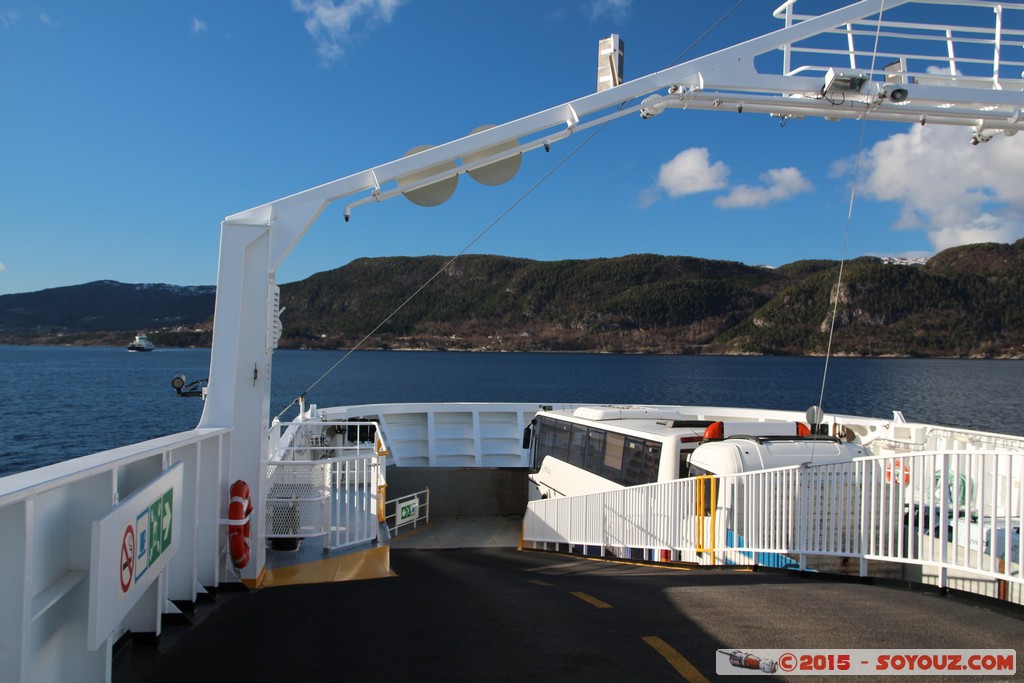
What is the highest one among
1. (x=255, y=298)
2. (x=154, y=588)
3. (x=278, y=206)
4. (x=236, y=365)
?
(x=278, y=206)

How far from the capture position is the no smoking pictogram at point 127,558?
12.5 ft

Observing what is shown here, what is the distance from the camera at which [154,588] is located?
5020 millimetres

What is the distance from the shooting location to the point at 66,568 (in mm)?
3674

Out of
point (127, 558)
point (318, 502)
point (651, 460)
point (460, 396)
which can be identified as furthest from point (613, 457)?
point (460, 396)

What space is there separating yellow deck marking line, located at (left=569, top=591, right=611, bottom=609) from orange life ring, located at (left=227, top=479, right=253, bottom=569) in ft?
10.7

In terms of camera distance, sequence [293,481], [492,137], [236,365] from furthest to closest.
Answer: [293,481]
[492,137]
[236,365]

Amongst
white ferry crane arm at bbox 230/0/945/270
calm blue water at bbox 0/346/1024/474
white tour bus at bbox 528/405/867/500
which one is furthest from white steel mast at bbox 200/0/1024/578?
calm blue water at bbox 0/346/1024/474

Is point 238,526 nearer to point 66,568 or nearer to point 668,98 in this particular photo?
point 66,568

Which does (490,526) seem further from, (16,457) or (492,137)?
(16,457)

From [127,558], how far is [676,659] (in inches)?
135

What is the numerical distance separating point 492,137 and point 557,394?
89.0 meters

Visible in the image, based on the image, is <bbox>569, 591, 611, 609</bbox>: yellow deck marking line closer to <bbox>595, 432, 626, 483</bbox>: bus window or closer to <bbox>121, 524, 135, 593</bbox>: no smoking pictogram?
<bbox>121, 524, 135, 593</bbox>: no smoking pictogram

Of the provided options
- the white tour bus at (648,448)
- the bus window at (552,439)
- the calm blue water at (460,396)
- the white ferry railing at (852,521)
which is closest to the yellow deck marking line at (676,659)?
the white ferry railing at (852,521)

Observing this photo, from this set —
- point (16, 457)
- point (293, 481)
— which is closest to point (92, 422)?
point (16, 457)
